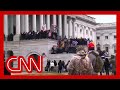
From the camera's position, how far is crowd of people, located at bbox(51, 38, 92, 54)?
43.8 m

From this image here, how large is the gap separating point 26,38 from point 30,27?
423mm

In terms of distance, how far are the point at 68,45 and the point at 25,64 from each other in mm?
1735

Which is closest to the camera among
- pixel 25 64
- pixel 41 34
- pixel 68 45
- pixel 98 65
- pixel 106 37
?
pixel 25 64

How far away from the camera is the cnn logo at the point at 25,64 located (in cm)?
4344

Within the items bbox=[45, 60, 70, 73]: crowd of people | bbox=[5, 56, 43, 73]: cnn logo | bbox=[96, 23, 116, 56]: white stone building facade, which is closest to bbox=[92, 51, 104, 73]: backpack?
bbox=[96, 23, 116, 56]: white stone building facade

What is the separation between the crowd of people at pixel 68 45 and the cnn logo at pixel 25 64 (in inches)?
29.5

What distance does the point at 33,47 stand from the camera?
4378 centimetres

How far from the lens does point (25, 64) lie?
43.5m

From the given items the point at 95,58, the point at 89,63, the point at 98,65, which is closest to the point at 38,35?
the point at 89,63

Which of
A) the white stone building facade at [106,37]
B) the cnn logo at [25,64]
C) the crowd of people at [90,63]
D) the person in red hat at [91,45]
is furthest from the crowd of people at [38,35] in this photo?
the white stone building facade at [106,37]

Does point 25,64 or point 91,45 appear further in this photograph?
point 91,45

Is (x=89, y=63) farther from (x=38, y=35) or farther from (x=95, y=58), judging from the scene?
(x=38, y=35)

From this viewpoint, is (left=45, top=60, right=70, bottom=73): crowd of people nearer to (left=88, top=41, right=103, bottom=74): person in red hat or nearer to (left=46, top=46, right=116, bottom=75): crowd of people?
(left=46, top=46, right=116, bottom=75): crowd of people
